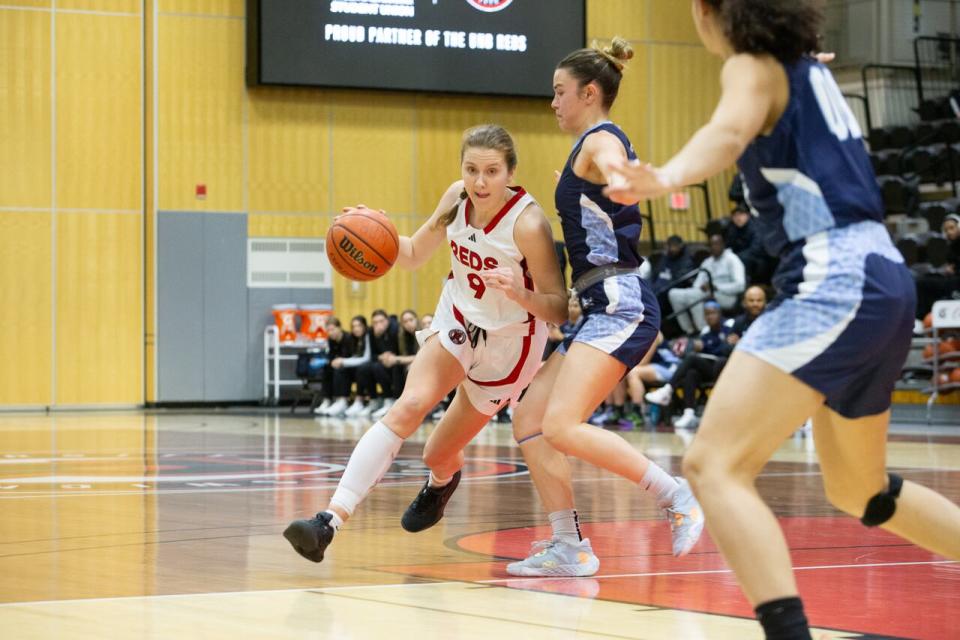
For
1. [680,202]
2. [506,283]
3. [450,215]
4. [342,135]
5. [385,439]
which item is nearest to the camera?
[506,283]

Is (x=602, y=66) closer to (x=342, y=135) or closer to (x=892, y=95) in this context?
(x=342, y=135)

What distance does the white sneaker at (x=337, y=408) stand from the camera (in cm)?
1688

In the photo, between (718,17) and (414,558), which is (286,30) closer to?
(414,558)

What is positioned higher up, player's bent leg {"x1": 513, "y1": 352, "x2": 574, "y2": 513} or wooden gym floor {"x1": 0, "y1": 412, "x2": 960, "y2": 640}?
player's bent leg {"x1": 513, "y1": 352, "x2": 574, "y2": 513}

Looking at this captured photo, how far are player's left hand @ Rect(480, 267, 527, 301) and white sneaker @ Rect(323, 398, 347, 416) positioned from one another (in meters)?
12.5

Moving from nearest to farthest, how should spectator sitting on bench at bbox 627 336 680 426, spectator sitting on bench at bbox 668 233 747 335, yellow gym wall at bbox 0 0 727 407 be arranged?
spectator sitting on bench at bbox 627 336 680 426, spectator sitting on bench at bbox 668 233 747 335, yellow gym wall at bbox 0 0 727 407

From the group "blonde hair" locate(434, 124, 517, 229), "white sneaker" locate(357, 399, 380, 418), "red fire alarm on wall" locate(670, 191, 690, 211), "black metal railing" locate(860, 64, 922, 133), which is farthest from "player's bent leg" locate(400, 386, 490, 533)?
"red fire alarm on wall" locate(670, 191, 690, 211)

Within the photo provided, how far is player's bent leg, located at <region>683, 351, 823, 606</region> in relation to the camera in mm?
2758

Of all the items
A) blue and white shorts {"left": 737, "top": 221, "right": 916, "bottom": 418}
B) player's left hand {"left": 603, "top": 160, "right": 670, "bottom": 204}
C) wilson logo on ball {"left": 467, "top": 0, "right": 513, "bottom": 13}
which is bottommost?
blue and white shorts {"left": 737, "top": 221, "right": 916, "bottom": 418}

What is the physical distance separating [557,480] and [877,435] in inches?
70.3

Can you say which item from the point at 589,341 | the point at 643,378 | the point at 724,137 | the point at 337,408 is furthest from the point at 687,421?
the point at 724,137

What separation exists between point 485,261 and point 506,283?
410 millimetres

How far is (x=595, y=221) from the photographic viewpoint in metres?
4.68

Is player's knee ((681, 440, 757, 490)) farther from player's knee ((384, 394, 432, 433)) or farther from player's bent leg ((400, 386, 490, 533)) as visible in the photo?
player's bent leg ((400, 386, 490, 533))
